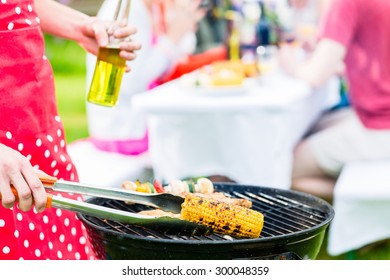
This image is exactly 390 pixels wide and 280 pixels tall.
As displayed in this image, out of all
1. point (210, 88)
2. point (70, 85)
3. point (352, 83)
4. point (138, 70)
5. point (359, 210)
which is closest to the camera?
point (359, 210)

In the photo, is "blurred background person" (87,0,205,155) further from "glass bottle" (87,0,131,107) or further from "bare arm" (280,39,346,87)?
"glass bottle" (87,0,131,107)

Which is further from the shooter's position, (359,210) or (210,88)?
(210,88)

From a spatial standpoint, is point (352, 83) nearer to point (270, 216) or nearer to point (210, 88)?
point (210, 88)

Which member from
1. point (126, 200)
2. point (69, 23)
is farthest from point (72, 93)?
point (126, 200)

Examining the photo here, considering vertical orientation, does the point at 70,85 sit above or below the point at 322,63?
below

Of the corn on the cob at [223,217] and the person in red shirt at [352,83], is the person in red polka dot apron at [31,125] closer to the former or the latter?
the corn on the cob at [223,217]

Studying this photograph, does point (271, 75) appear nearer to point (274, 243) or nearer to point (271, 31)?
point (271, 31)

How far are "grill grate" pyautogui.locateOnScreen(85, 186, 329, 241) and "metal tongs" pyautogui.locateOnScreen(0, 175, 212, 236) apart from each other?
0.03 m

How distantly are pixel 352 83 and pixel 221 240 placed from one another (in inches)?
111

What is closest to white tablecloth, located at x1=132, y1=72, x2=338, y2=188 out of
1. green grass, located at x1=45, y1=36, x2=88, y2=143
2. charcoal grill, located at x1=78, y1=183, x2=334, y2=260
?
charcoal grill, located at x1=78, y1=183, x2=334, y2=260

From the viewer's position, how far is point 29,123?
1.70 m

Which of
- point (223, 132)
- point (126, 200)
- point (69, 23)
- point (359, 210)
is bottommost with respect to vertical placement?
Answer: point (359, 210)

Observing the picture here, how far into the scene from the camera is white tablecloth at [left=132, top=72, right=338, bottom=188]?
3.78 metres

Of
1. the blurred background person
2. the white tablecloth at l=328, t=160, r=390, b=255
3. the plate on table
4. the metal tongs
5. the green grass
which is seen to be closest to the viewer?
the metal tongs
